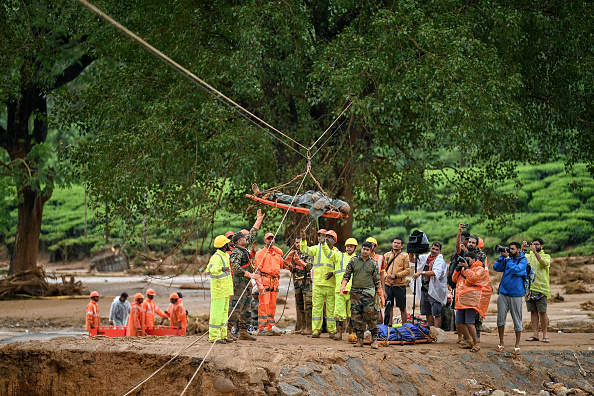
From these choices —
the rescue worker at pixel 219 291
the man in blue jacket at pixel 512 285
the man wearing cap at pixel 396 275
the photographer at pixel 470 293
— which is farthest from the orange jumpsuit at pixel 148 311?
the man in blue jacket at pixel 512 285

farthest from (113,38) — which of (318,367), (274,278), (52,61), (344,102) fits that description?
(318,367)

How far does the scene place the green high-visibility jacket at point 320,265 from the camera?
37.9 feet

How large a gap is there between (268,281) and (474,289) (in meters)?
3.71

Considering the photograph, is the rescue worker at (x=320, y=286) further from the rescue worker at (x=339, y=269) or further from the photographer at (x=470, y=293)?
the photographer at (x=470, y=293)

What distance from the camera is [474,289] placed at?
10.7 m

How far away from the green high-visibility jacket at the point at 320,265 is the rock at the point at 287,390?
305 centimetres

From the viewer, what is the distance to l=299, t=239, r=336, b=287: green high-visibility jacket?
455 inches

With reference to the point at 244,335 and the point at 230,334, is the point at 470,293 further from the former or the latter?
the point at 230,334

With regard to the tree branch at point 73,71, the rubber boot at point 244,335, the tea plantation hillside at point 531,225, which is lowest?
the rubber boot at point 244,335

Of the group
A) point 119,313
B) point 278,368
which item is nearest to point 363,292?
point 278,368

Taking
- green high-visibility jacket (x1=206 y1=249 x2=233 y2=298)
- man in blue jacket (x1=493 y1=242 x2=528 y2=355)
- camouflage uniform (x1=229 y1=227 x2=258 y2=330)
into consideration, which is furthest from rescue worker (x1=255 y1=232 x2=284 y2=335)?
man in blue jacket (x1=493 y1=242 x2=528 y2=355)

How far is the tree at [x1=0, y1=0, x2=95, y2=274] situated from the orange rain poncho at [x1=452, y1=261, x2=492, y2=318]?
10.9 metres

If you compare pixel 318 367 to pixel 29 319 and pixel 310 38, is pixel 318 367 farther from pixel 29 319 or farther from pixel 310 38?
pixel 29 319

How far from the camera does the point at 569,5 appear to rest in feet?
49.4
